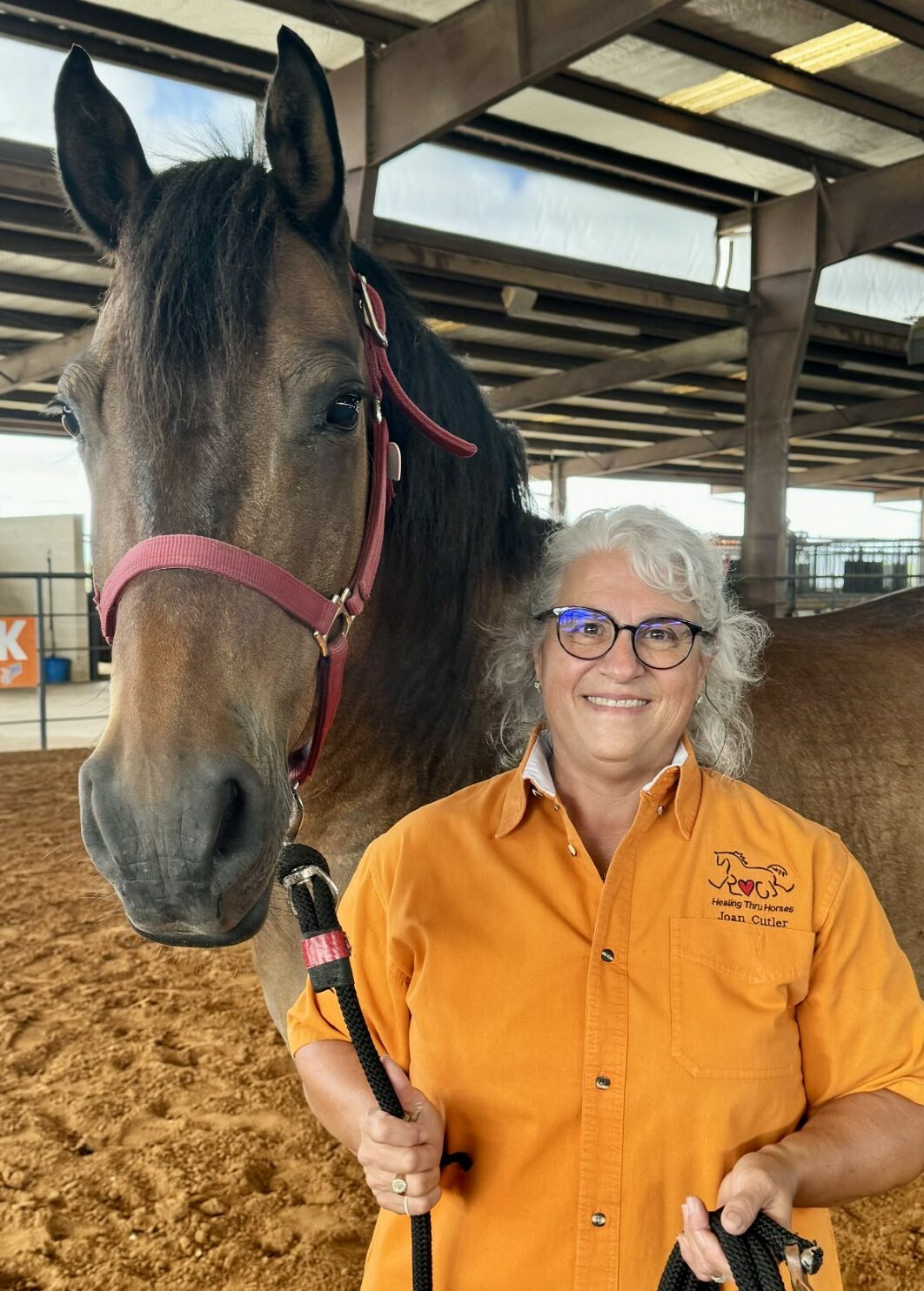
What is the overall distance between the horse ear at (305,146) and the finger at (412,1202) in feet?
4.10

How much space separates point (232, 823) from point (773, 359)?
9331 millimetres

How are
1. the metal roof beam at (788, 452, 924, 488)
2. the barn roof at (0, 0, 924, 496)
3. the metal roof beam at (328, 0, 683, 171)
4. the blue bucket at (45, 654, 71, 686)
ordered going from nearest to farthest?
the metal roof beam at (328, 0, 683, 171)
the barn roof at (0, 0, 924, 496)
the blue bucket at (45, 654, 71, 686)
the metal roof beam at (788, 452, 924, 488)

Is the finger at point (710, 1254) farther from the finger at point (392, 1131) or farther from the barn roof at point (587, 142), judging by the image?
the barn roof at point (587, 142)

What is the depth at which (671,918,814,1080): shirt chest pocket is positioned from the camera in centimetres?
106

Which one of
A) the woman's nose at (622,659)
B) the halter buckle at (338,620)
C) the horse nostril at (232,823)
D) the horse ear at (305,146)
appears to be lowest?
the horse nostril at (232,823)

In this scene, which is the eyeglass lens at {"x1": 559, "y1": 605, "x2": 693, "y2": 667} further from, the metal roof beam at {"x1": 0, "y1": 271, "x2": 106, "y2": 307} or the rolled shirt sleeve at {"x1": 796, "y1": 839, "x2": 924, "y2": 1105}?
the metal roof beam at {"x1": 0, "y1": 271, "x2": 106, "y2": 307}

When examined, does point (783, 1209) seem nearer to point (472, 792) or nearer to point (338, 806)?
point (472, 792)

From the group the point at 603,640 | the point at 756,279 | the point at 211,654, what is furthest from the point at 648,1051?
the point at 756,279

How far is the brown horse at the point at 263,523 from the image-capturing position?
1028mm

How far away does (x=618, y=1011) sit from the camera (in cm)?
107

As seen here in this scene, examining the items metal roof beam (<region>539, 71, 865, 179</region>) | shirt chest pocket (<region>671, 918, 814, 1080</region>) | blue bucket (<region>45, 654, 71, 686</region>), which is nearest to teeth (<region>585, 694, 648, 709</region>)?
shirt chest pocket (<region>671, 918, 814, 1080</region>)

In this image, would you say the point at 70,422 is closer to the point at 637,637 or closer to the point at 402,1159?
the point at 637,637

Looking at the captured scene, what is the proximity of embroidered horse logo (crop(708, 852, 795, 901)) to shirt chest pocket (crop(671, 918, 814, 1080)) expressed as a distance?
4 cm

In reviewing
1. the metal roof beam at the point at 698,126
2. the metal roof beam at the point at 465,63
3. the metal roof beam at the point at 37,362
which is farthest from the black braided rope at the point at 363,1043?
the metal roof beam at the point at 37,362
